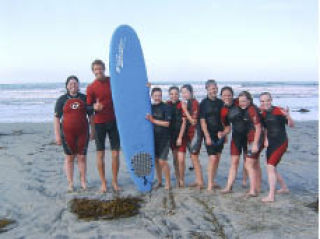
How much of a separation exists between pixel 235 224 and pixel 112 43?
289 cm

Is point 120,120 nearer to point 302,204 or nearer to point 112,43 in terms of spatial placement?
point 112,43

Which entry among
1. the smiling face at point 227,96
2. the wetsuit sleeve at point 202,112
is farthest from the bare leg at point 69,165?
the smiling face at point 227,96

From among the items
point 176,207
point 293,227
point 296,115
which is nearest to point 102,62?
point 176,207

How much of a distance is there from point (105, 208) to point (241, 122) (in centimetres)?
200

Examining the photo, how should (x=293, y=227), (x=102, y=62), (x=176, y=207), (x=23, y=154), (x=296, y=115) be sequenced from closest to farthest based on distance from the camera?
(x=293, y=227) → (x=176, y=207) → (x=102, y=62) → (x=23, y=154) → (x=296, y=115)

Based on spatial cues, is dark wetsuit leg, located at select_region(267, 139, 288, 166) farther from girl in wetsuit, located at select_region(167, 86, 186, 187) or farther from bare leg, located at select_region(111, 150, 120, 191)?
bare leg, located at select_region(111, 150, 120, 191)

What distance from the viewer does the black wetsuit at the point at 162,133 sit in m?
4.61

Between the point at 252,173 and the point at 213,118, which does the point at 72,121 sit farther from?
the point at 252,173

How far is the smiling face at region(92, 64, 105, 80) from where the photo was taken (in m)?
4.49

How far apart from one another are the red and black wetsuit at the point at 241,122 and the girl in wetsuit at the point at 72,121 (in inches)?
72.8

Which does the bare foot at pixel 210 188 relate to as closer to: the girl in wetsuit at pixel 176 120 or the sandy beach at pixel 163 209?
the sandy beach at pixel 163 209

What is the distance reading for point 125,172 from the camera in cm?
583

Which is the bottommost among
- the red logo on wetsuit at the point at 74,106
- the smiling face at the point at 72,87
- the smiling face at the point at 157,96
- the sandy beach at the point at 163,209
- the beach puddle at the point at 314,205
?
the beach puddle at the point at 314,205

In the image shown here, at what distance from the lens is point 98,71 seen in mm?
4512
